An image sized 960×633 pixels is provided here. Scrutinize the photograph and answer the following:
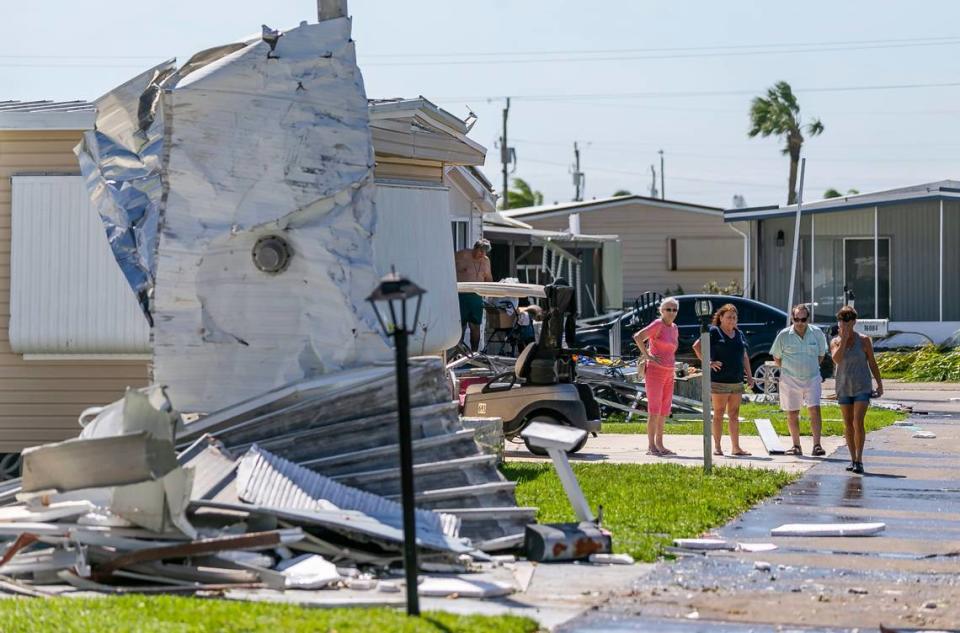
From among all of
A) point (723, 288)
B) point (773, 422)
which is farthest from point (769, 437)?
point (723, 288)

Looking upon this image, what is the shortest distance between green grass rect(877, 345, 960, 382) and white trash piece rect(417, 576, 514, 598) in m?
21.5

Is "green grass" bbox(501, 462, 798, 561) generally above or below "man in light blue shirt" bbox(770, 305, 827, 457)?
below

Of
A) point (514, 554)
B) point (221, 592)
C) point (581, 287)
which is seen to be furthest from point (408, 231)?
point (581, 287)

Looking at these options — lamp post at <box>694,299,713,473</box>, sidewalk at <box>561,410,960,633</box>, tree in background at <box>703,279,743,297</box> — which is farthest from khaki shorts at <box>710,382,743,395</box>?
tree in background at <box>703,279,743,297</box>

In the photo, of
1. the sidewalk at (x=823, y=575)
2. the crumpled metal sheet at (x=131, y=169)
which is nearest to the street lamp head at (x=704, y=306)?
the sidewalk at (x=823, y=575)

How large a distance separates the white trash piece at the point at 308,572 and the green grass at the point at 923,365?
2161cm

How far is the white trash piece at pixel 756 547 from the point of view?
10.2m

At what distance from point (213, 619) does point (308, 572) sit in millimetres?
1282

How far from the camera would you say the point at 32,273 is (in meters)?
14.2

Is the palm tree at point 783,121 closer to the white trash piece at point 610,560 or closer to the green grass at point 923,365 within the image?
the green grass at point 923,365

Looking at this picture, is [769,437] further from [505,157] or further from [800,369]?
[505,157]

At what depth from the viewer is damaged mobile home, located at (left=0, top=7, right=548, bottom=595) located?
29.1ft

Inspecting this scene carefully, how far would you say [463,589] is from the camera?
27.9 feet

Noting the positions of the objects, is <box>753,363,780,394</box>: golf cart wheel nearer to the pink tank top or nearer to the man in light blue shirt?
the man in light blue shirt
